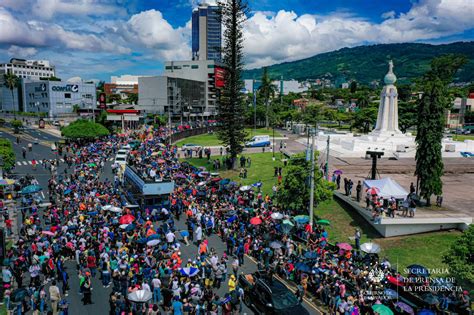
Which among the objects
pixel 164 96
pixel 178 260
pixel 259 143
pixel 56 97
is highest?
pixel 164 96

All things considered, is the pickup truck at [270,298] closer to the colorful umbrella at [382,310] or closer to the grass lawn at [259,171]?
the colorful umbrella at [382,310]

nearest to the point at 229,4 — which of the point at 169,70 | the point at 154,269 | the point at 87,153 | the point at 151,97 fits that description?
the point at 87,153

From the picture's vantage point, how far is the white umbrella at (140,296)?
12.7 m

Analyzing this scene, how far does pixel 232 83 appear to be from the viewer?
4388cm

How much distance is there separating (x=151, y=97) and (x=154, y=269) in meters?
103

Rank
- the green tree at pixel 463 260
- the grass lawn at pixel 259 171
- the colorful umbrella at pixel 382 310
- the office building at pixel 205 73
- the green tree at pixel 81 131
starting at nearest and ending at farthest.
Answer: the colorful umbrella at pixel 382 310, the green tree at pixel 463 260, the grass lawn at pixel 259 171, the green tree at pixel 81 131, the office building at pixel 205 73

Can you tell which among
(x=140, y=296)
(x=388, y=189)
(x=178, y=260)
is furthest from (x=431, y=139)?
(x=140, y=296)

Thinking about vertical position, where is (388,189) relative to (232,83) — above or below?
below

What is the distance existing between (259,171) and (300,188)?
16.3 meters

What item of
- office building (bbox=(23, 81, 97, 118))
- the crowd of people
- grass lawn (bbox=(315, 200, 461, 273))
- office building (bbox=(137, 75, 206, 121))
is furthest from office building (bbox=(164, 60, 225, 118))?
grass lawn (bbox=(315, 200, 461, 273))

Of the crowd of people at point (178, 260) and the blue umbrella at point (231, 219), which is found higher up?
the blue umbrella at point (231, 219)

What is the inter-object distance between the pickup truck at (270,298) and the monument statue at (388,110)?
37462 mm

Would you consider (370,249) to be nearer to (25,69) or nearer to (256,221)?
(256,221)

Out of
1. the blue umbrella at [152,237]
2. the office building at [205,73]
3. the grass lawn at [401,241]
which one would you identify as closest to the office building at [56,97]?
the office building at [205,73]
